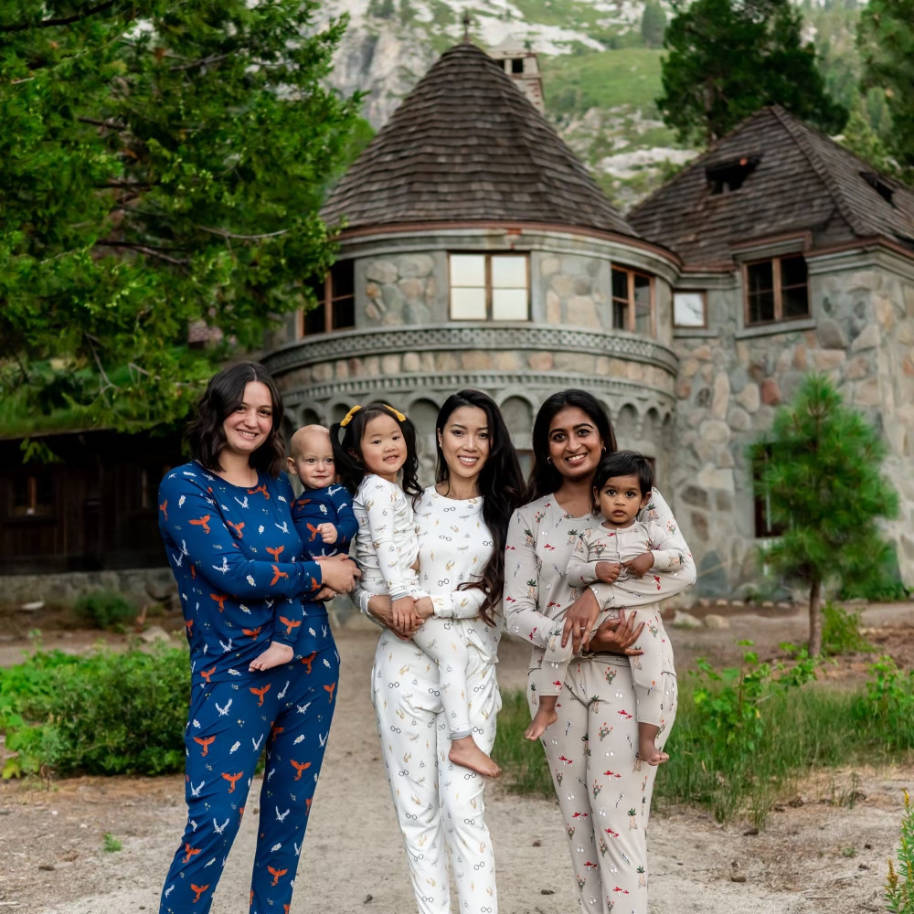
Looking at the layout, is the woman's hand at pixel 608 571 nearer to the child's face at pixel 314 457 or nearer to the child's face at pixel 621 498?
the child's face at pixel 621 498

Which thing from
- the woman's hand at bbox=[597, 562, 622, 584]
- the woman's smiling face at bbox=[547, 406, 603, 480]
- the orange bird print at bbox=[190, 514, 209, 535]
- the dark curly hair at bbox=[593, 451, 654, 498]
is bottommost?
the woman's hand at bbox=[597, 562, 622, 584]

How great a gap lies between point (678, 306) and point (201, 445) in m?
17.9

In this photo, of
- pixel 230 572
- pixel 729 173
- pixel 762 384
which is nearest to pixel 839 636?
pixel 762 384

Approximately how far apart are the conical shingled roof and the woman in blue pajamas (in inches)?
529

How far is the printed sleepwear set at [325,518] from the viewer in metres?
3.90

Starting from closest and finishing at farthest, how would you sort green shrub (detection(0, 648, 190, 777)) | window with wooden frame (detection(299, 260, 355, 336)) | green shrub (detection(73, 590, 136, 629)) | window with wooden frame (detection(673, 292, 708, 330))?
green shrub (detection(0, 648, 190, 777)), window with wooden frame (detection(299, 260, 355, 336)), green shrub (detection(73, 590, 136, 629)), window with wooden frame (detection(673, 292, 708, 330))

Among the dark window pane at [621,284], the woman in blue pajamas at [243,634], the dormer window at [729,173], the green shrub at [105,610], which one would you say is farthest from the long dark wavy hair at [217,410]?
the dormer window at [729,173]

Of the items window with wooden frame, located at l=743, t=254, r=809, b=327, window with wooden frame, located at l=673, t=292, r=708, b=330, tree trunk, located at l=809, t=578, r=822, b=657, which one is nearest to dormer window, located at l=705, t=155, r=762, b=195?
window with wooden frame, located at l=743, t=254, r=809, b=327

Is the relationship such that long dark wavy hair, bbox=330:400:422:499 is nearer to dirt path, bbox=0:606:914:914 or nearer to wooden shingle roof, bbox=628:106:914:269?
dirt path, bbox=0:606:914:914

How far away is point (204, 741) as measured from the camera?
3525 millimetres

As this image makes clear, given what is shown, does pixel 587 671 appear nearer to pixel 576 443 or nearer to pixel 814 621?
pixel 576 443

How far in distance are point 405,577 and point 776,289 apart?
18.0 metres

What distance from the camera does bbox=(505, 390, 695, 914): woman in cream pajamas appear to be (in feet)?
12.1

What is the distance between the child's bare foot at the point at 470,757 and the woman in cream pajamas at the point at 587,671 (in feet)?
0.80
